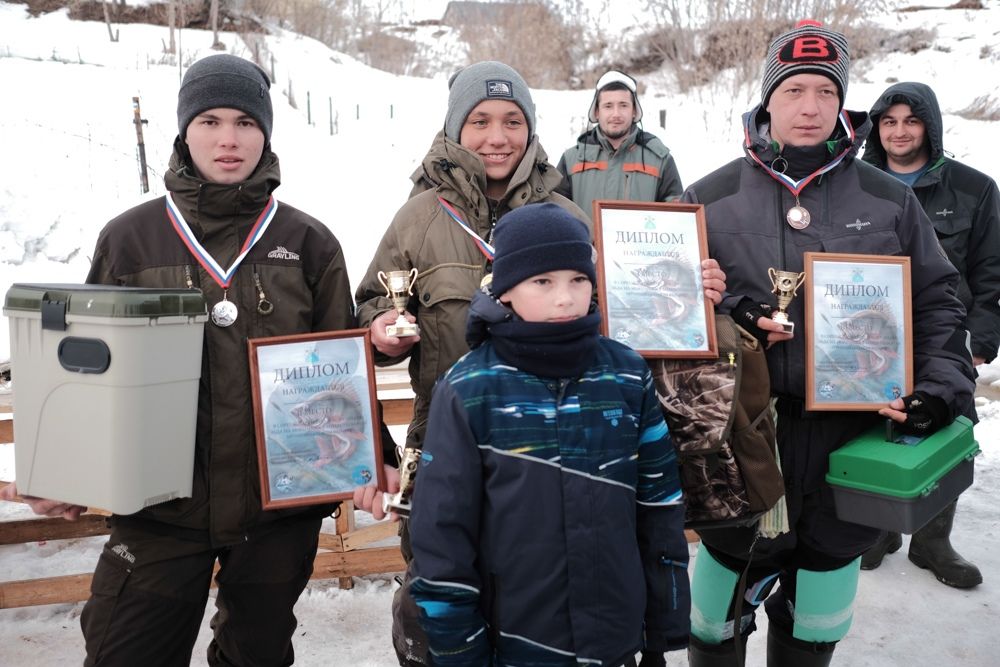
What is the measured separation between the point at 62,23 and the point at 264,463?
886 inches

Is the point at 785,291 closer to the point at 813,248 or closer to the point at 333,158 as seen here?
the point at 813,248

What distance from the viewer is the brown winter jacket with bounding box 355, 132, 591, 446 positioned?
2.41 metres

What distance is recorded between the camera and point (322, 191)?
43.6ft

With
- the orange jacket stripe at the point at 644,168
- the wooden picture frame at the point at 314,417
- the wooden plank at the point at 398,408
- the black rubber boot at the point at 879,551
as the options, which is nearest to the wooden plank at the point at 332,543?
the wooden plank at the point at 398,408

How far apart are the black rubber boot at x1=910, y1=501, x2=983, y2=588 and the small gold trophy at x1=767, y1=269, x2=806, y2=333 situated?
251 cm

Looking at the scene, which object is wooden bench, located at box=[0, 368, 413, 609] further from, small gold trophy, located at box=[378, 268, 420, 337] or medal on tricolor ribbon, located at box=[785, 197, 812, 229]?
medal on tricolor ribbon, located at box=[785, 197, 812, 229]

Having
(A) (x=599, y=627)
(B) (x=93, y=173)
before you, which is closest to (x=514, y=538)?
(A) (x=599, y=627)

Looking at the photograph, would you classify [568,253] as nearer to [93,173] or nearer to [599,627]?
[599,627]

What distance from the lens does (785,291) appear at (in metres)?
2.29

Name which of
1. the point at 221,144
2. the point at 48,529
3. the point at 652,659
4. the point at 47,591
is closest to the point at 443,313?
the point at 221,144

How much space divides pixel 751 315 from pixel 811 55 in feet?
2.88

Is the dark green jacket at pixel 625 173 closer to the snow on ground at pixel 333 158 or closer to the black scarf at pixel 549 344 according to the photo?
the snow on ground at pixel 333 158

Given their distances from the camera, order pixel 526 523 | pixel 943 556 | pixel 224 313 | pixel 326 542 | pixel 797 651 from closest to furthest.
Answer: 1. pixel 526 523
2. pixel 224 313
3. pixel 797 651
4. pixel 326 542
5. pixel 943 556

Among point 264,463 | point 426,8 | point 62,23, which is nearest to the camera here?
point 264,463
